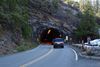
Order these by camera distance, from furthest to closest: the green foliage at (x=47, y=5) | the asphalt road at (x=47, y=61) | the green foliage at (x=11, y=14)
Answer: the green foliage at (x=47, y=5)
the green foliage at (x=11, y=14)
the asphalt road at (x=47, y=61)

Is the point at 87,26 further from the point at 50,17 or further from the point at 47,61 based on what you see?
the point at 47,61

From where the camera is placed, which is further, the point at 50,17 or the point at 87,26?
the point at 50,17

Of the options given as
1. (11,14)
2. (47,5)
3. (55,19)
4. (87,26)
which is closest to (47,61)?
(11,14)

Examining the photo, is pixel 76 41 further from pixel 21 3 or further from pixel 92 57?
pixel 92 57

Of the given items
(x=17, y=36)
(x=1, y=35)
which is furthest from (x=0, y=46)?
(x=17, y=36)

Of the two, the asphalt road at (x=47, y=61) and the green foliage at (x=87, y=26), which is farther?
the green foliage at (x=87, y=26)

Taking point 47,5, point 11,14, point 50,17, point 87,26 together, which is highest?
point 47,5

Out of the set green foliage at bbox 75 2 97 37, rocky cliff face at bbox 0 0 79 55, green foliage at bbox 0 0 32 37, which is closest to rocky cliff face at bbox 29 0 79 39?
rocky cliff face at bbox 0 0 79 55

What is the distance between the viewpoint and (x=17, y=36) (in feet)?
205

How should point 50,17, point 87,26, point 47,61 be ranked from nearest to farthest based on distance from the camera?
point 47,61, point 87,26, point 50,17

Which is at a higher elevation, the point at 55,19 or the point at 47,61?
the point at 55,19

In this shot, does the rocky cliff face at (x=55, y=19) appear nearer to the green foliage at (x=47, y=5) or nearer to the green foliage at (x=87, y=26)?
the green foliage at (x=47, y=5)

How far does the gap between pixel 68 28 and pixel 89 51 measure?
227 feet

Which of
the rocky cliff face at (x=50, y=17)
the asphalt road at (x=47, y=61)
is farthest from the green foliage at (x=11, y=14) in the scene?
the rocky cliff face at (x=50, y=17)
